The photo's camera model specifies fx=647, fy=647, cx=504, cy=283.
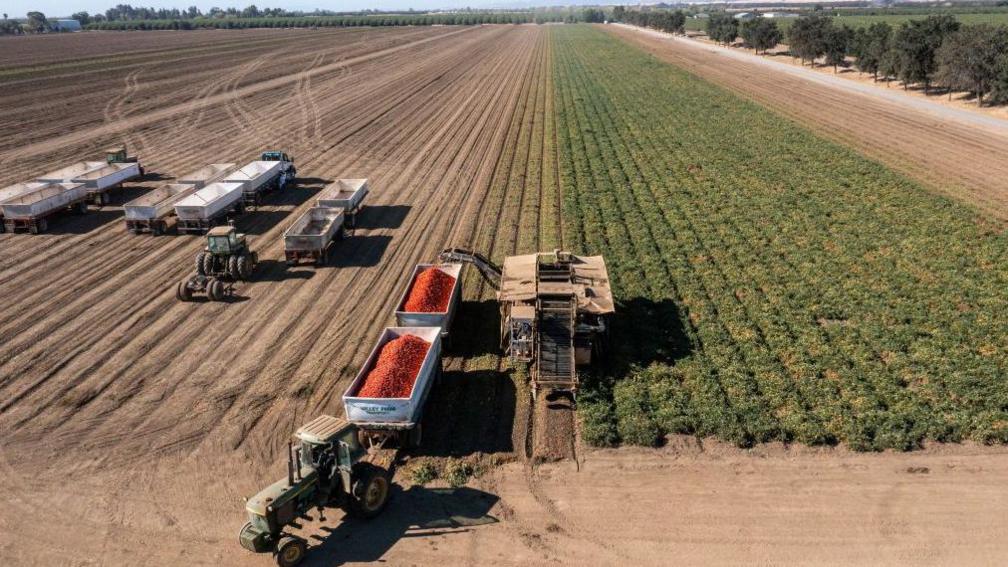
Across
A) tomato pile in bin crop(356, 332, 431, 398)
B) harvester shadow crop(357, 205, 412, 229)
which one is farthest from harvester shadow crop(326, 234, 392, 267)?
tomato pile in bin crop(356, 332, 431, 398)

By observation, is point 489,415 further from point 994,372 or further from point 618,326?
point 994,372

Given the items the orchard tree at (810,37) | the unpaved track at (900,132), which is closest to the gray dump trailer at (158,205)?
the unpaved track at (900,132)

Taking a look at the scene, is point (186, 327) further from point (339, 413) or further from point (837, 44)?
point (837, 44)

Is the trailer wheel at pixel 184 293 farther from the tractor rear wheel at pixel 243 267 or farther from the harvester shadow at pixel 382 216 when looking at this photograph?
the harvester shadow at pixel 382 216

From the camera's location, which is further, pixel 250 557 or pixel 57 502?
pixel 57 502

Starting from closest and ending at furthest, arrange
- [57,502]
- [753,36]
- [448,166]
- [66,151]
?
[57,502], [448,166], [66,151], [753,36]

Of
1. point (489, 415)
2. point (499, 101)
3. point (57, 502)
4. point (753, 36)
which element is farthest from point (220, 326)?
point (753, 36)
